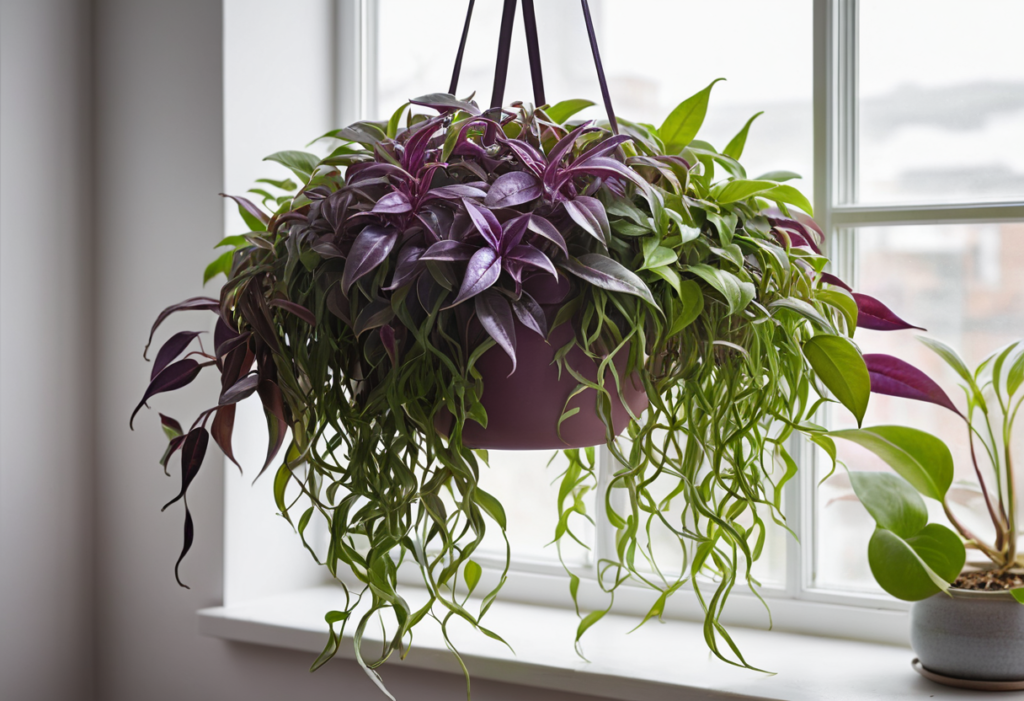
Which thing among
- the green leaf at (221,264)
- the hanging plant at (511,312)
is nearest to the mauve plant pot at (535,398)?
the hanging plant at (511,312)

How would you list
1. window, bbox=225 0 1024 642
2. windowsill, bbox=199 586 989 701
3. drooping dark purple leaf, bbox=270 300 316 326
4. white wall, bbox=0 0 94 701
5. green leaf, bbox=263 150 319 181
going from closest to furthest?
drooping dark purple leaf, bbox=270 300 316 326, green leaf, bbox=263 150 319 181, windowsill, bbox=199 586 989 701, window, bbox=225 0 1024 642, white wall, bbox=0 0 94 701

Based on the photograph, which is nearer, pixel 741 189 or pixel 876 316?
pixel 741 189

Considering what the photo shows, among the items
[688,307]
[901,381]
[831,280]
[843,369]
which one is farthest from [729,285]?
[901,381]

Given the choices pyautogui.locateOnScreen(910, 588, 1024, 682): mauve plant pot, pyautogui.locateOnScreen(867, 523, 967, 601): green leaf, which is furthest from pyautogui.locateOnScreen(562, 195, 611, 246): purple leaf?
pyautogui.locateOnScreen(910, 588, 1024, 682): mauve plant pot

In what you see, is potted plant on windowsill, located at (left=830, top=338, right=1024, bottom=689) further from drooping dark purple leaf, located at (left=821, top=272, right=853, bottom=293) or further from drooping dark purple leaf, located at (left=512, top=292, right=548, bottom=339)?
drooping dark purple leaf, located at (left=512, top=292, right=548, bottom=339)

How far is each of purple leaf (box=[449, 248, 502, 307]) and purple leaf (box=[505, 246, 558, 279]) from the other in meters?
0.01

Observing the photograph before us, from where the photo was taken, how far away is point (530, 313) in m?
0.58

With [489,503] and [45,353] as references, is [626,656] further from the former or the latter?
[45,353]

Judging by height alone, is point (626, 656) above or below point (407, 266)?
below

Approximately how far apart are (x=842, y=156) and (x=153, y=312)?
1051 millimetres

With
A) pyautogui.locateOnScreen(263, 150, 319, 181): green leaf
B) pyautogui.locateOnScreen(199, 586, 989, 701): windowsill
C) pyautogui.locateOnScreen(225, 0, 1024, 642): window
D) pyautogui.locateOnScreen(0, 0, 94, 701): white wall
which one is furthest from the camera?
pyautogui.locateOnScreen(0, 0, 94, 701): white wall

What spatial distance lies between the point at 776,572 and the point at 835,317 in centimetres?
59

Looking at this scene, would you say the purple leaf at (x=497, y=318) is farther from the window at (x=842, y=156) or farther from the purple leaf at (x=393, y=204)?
the window at (x=842, y=156)

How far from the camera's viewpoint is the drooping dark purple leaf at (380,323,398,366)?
595 millimetres
